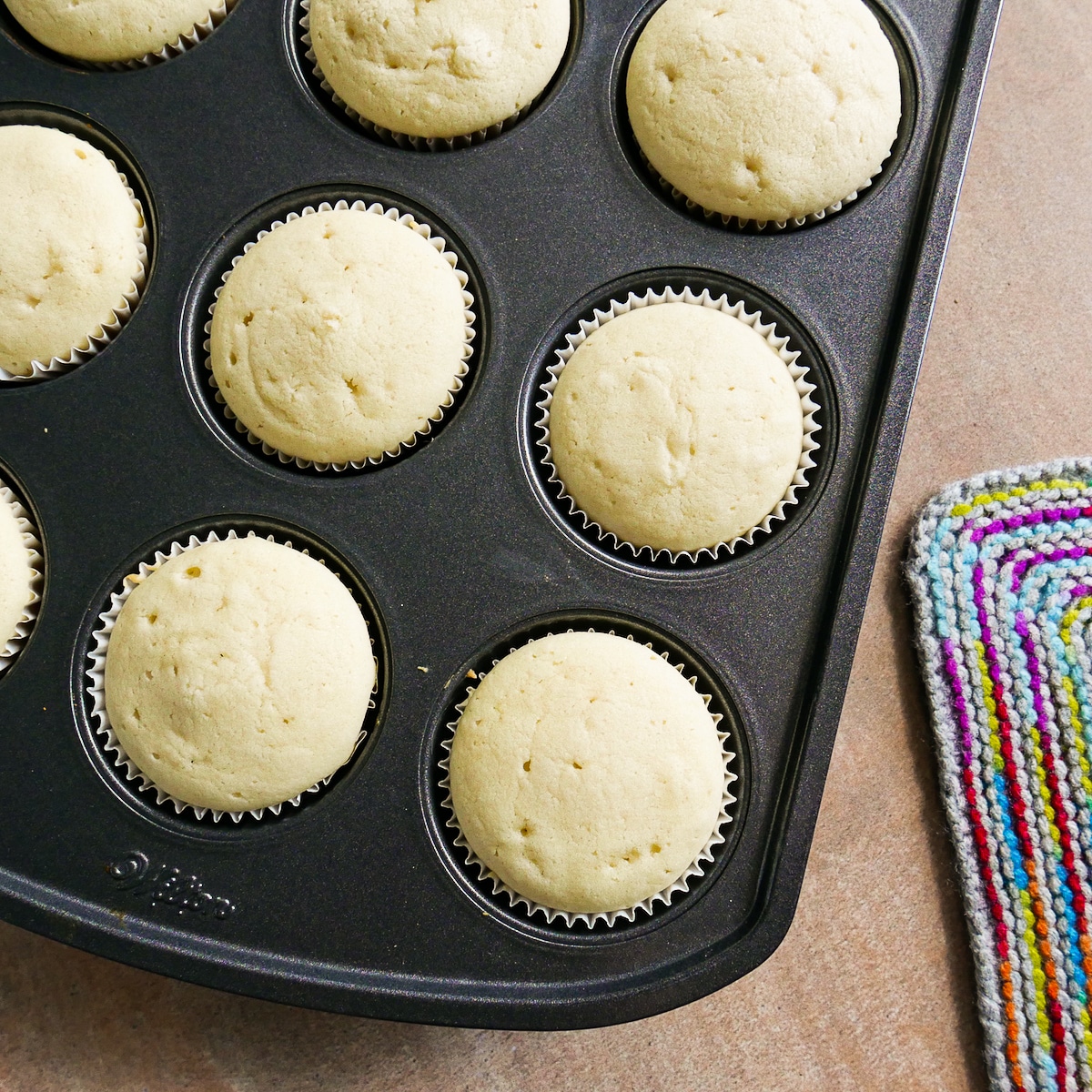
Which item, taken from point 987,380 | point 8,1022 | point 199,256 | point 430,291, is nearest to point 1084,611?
point 987,380

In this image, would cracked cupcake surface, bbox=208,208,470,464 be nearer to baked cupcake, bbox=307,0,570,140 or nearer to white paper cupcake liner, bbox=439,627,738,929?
A: baked cupcake, bbox=307,0,570,140

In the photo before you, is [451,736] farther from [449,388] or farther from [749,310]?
[749,310]

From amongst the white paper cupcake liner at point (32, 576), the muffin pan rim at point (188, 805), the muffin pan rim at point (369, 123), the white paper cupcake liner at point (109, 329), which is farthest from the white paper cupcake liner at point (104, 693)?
the muffin pan rim at point (369, 123)

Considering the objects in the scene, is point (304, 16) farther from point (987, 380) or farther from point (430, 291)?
point (987, 380)

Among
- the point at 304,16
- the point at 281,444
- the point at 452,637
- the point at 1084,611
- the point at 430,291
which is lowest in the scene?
the point at 1084,611

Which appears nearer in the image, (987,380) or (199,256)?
(199,256)
